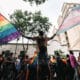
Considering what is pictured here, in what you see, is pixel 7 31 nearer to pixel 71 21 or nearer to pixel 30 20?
pixel 71 21

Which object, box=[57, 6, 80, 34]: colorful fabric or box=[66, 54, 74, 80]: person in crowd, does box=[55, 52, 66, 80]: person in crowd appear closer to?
box=[66, 54, 74, 80]: person in crowd

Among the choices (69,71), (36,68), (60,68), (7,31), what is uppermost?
(7,31)

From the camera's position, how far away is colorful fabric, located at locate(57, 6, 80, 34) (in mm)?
13140

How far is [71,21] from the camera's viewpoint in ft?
44.2

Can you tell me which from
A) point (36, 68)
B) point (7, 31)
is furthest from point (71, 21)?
point (7, 31)

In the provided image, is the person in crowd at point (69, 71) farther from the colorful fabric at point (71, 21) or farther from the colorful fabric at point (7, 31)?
the colorful fabric at point (7, 31)

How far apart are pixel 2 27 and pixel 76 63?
3387mm

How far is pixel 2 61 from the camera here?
1469cm

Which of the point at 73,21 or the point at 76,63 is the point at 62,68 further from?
the point at 73,21

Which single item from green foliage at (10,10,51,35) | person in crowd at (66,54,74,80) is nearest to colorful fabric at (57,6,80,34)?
person in crowd at (66,54,74,80)

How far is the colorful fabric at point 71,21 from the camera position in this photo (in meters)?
13.1

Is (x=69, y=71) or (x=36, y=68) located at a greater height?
(x=69, y=71)

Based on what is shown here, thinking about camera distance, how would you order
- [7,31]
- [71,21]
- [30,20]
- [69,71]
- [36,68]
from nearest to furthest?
[36,68], [71,21], [7,31], [69,71], [30,20]

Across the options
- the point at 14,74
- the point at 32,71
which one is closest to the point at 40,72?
the point at 32,71
